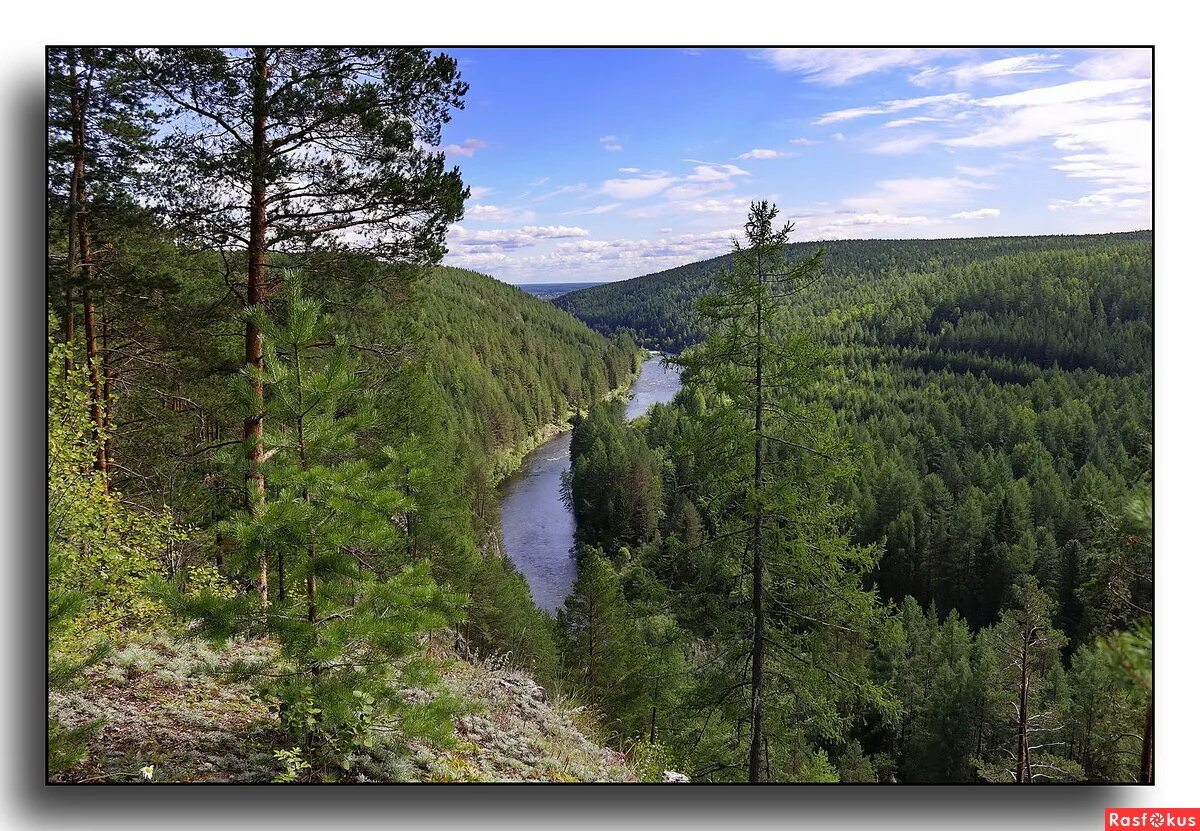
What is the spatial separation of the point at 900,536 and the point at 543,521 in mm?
16406

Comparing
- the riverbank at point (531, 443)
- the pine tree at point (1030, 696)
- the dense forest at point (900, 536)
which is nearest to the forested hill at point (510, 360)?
the riverbank at point (531, 443)

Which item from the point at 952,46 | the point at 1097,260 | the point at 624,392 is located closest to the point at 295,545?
the point at 952,46

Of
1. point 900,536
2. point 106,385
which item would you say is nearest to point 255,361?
point 106,385

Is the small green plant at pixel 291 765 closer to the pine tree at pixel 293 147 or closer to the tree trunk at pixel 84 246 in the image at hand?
the pine tree at pixel 293 147

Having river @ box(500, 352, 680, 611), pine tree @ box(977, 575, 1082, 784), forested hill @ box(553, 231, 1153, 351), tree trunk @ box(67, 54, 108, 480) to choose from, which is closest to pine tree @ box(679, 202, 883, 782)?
pine tree @ box(977, 575, 1082, 784)

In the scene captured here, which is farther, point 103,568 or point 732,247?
point 732,247

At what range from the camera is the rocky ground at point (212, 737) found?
517 centimetres

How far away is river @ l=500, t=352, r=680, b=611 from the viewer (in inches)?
1084

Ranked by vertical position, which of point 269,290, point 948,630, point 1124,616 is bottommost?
point 948,630

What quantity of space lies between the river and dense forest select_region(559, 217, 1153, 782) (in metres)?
1.83
